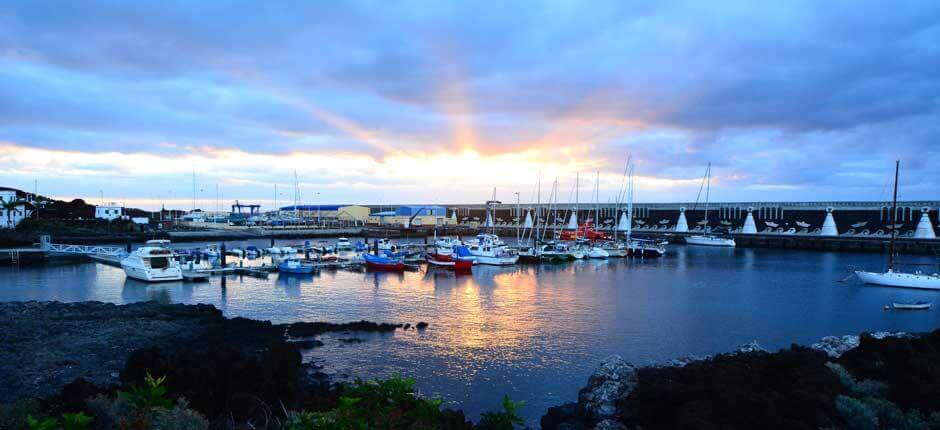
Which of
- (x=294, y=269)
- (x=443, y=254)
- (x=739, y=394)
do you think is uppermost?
(x=739, y=394)

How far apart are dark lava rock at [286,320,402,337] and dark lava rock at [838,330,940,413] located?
14756 mm

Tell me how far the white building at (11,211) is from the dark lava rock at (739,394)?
75492 mm

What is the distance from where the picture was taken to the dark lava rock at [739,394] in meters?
7.48

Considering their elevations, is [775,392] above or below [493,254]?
above

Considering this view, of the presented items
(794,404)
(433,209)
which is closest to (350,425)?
(794,404)

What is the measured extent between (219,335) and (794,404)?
16.9 m

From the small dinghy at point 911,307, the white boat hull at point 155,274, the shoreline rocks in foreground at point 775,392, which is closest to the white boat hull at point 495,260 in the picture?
the white boat hull at point 155,274

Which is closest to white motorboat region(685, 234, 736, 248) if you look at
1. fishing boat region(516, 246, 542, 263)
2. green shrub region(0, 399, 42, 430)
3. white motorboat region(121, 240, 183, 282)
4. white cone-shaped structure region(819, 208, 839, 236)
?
white cone-shaped structure region(819, 208, 839, 236)

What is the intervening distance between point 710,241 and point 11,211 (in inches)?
3352

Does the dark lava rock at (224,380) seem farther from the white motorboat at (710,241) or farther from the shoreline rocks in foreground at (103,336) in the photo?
the white motorboat at (710,241)

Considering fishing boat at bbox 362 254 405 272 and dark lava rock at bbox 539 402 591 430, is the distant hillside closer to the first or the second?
fishing boat at bbox 362 254 405 272

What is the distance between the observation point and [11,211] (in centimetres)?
6347

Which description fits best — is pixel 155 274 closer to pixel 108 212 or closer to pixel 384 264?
pixel 384 264

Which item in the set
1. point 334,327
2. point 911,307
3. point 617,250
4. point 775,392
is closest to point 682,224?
point 617,250
